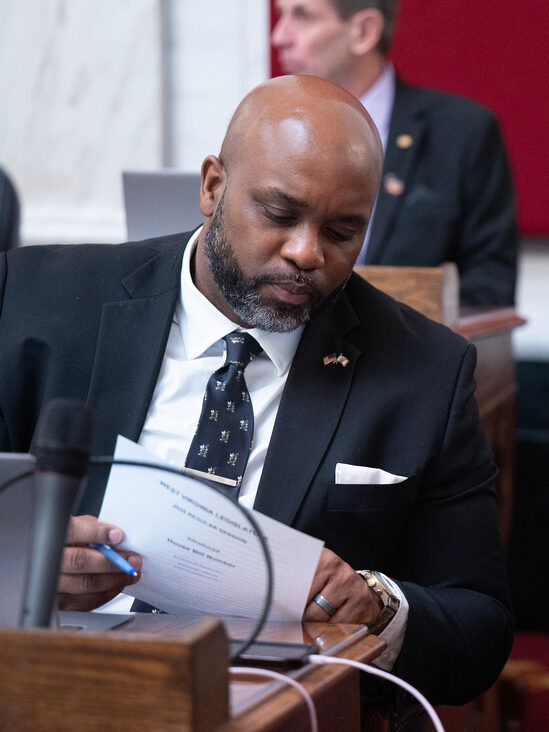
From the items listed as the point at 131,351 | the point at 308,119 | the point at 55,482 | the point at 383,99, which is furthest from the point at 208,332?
the point at 383,99

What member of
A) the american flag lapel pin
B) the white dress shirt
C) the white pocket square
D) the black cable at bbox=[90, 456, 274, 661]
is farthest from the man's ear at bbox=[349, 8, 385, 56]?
the black cable at bbox=[90, 456, 274, 661]

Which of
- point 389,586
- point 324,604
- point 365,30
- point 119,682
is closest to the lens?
point 119,682

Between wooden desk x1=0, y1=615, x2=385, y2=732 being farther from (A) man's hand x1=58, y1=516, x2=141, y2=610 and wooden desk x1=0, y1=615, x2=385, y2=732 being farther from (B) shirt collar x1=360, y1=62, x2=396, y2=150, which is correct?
(B) shirt collar x1=360, y1=62, x2=396, y2=150

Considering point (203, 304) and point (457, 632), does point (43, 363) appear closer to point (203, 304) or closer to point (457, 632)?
point (203, 304)

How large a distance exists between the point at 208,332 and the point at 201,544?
1.65 ft

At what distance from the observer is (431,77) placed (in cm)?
372

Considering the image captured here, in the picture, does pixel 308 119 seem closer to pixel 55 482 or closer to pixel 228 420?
pixel 228 420

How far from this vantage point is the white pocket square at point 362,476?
1.36 metres

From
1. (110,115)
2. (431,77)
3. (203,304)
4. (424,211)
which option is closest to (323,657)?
(203,304)

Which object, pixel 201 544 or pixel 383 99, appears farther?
pixel 383 99

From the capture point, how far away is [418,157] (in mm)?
3090

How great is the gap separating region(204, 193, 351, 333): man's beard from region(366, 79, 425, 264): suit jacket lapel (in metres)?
1.53

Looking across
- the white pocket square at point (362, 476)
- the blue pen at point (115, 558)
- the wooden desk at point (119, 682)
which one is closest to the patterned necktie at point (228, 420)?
the white pocket square at point (362, 476)

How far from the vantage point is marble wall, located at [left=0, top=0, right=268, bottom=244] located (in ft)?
12.9
